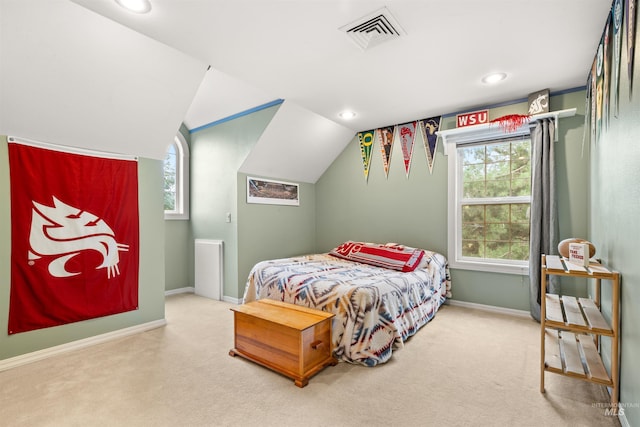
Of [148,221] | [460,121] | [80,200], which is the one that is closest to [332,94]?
[460,121]

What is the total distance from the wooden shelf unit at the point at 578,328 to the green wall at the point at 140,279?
3.14 m

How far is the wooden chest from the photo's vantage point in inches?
77.2

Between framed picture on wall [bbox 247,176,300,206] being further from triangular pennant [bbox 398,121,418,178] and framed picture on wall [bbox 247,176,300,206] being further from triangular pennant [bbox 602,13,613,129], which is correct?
triangular pennant [bbox 602,13,613,129]

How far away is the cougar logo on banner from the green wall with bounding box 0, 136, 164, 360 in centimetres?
16

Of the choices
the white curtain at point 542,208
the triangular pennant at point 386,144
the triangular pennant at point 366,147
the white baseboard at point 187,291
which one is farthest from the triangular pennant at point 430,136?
the white baseboard at point 187,291

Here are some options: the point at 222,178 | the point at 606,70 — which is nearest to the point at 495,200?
the point at 606,70

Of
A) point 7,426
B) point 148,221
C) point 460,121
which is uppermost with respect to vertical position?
point 460,121

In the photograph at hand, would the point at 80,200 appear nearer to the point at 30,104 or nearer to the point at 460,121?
the point at 30,104

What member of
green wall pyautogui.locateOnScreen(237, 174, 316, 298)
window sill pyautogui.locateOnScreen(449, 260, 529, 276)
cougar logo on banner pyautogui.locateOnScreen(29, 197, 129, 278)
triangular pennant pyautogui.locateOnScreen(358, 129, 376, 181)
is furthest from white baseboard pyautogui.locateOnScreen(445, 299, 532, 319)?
cougar logo on banner pyautogui.locateOnScreen(29, 197, 129, 278)

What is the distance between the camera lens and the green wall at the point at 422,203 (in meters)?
2.91

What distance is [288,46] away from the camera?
2201 millimetres

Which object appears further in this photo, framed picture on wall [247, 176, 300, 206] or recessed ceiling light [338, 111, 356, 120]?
framed picture on wall [247, 176, 300, 206]

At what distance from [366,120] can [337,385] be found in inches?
118

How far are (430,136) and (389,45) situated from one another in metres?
1.77
